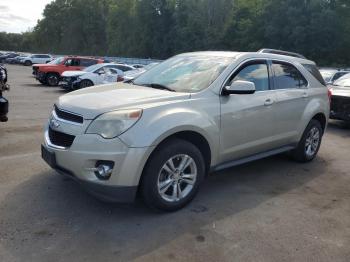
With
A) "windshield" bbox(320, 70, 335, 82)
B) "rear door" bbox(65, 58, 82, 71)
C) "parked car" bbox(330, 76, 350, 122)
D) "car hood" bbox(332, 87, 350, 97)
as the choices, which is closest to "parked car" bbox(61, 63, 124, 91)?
"rear door" bbox(65, 58, 82, 71)

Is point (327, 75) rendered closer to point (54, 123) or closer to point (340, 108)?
point (340, 108)

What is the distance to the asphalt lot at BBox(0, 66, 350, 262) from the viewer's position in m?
3.61

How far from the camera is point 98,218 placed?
13.8 feet

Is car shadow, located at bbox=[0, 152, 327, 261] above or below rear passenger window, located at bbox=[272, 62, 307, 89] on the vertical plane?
below

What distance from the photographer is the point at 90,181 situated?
397 centimetres

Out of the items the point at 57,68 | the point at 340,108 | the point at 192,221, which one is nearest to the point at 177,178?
the point at 192,221

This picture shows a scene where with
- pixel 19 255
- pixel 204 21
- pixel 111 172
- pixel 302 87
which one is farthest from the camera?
pixel 204 21

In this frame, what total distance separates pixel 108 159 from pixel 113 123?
1.20 ft

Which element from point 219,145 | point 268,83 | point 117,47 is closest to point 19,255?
point 219,145

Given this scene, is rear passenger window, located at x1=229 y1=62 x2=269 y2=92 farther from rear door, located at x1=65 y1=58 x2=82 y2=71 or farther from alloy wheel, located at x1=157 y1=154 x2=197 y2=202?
rear door, located at x1=65 y1=58 x2=82 y2=71

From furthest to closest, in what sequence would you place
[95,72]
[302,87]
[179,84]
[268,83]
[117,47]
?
[117,47] → [95,72] → [302,87] → [268,83] → [179,84]

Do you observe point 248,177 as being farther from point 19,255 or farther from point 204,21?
point 204,21

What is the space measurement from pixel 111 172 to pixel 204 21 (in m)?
62.1

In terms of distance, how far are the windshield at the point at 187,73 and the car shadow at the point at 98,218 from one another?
1.38 meters
